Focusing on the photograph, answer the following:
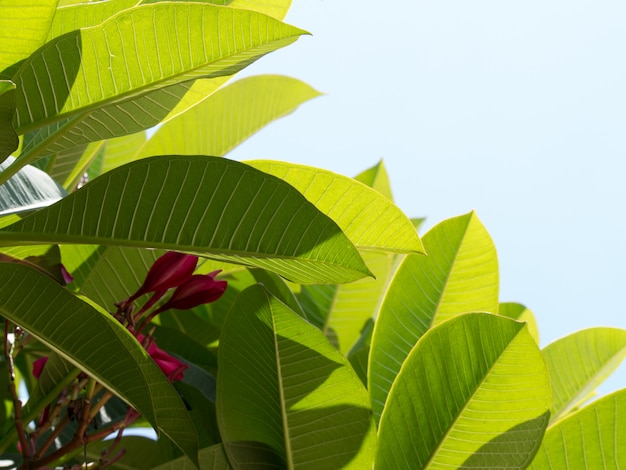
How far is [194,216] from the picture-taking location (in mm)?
597

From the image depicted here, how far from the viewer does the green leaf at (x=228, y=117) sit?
1.08 meters

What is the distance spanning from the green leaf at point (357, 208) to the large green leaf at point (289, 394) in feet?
0.42

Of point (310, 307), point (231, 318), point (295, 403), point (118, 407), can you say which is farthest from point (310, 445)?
point (310, 307)

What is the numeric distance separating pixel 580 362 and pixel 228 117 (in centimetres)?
66

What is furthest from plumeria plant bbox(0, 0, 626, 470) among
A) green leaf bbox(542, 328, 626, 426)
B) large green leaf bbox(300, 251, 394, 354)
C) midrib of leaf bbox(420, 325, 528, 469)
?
large green leaf bbox(300, 251, 394, 354)

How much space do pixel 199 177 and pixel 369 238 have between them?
218 millimetres

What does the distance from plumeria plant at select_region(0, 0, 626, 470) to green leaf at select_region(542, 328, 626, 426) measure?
0.60ft

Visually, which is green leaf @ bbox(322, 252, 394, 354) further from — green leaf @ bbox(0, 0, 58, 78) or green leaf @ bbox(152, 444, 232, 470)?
green leaf @ bbox(0, 0, 58, 78)

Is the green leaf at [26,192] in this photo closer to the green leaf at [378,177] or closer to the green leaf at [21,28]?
the green leaf at [21,28]

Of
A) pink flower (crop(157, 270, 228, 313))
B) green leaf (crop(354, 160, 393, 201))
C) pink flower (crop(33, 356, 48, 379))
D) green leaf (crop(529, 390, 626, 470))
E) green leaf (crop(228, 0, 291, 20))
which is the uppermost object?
green leaf (crop(228, 0, 291, 20))

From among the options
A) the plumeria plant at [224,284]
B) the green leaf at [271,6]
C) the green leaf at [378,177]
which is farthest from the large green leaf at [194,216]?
the green leaf at [378,177]

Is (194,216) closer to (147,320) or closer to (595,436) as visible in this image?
(147,320)

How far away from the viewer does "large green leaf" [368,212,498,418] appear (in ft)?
2.76

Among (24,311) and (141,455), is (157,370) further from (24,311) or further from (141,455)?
(141,455)
